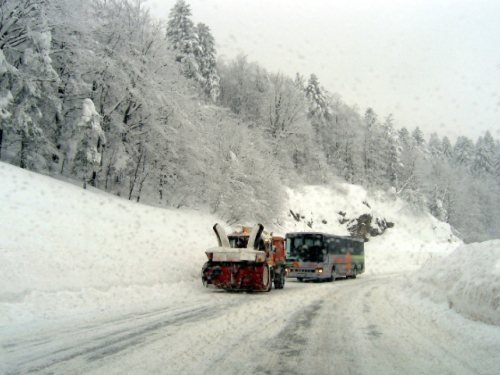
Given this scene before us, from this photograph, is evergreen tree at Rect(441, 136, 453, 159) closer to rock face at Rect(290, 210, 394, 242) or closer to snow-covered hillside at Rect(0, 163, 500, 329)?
rock face at Rect(290, 210, 394, 242)

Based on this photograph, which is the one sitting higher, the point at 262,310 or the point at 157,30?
the point at 157,30

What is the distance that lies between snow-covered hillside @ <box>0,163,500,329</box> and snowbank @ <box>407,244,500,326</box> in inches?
1.2

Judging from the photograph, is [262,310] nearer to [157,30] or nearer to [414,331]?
[414,331]

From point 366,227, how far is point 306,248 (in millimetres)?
32485

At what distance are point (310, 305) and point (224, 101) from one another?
56.7 m

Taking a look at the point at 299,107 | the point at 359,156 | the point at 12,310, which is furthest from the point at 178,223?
the point at 359,156

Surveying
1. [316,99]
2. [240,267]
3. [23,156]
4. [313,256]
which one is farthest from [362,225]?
[23,156]

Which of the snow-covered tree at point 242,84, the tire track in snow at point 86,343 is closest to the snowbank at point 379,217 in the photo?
the snow-covered tree at point 242,84

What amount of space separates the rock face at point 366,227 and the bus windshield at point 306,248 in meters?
29.5

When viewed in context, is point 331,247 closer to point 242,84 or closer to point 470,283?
point 470,283

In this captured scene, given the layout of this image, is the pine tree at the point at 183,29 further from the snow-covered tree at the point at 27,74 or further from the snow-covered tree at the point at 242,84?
the snow-covered tree at the point at 27,74

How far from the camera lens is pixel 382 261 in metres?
50.3

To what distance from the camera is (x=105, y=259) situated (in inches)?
645

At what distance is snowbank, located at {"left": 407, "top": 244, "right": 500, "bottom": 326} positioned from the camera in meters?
8.86
